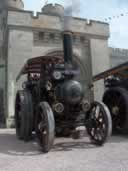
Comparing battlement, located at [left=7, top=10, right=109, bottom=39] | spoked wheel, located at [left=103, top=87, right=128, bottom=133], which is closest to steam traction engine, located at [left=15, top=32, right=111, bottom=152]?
spoked wheel, located at [left=103, top=87, right=128, bottom=133]

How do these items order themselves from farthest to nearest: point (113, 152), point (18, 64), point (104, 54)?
point (104, 54)
point (18, 64)
point (113, 152)

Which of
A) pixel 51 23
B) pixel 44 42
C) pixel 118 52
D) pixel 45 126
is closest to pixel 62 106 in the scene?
pixel 45 126

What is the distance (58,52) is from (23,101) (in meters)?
6.32

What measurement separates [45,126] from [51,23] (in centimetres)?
787

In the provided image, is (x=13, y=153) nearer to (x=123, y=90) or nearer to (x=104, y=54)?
(x=123, y=90)

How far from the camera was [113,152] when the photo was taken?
15.5ft

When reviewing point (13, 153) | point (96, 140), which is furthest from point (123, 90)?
point (13, 153)

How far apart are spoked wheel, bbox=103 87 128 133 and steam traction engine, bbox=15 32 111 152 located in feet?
3.80

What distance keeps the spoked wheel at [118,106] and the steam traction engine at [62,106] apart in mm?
1157

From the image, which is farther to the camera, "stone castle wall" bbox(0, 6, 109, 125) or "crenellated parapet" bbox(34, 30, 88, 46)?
"crenellated parapet" bbox(34, 30, 88, 46)

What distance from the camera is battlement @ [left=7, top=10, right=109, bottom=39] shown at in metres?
11.3

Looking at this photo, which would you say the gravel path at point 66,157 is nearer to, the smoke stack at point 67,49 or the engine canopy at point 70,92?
the engine canopy at point 70,92

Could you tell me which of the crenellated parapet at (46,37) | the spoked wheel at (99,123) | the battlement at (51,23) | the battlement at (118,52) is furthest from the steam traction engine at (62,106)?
the battlement at (118,52)

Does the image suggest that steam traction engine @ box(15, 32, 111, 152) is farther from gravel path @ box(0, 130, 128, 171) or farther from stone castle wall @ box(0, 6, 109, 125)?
stone castle wall @ box(0, 6, 109, 125)
